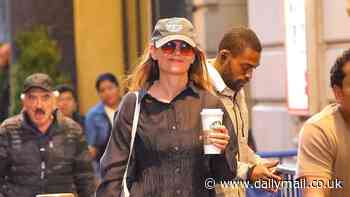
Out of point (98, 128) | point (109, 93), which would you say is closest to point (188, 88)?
point (98, 128)

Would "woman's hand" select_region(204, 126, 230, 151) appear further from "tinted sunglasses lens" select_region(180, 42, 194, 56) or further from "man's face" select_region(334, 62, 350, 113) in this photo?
"man's face" select_region(334, 62, 350, 113)

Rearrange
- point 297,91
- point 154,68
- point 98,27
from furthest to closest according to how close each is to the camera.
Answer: point 98,27
point 297,91
point 154,68

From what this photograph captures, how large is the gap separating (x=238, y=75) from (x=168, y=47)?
2.31 ft

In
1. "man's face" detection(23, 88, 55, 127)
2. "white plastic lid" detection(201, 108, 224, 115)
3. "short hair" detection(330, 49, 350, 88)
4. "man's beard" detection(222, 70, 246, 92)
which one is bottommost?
"man's face" detection(23, 88, 55, 127)

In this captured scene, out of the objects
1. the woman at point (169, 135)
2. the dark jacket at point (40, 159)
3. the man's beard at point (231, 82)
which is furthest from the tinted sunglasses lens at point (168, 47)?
the dark jacket at point (40, 159)

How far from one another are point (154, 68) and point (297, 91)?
598cm

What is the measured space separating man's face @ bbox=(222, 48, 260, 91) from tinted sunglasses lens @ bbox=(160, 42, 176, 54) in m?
0.66

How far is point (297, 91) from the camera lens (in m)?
11.2

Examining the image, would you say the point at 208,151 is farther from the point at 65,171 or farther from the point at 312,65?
the point at 312,65

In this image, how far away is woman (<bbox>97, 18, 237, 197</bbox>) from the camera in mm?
5156

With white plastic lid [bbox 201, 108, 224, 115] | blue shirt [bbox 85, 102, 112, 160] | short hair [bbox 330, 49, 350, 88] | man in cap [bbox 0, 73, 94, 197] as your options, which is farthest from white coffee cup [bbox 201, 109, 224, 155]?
blue shirt [bbox 85, 102, 112, 160]

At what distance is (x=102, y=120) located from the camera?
11508 mm

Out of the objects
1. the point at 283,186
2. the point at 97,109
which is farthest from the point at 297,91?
the point at 283,186

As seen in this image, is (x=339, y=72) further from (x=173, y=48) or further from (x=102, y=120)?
(x=102, y=120)
